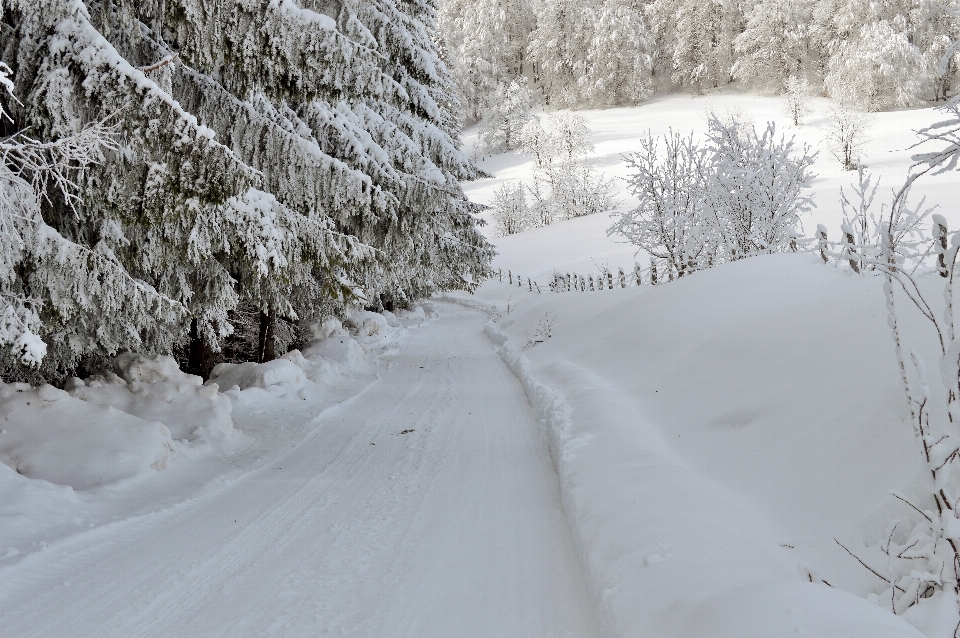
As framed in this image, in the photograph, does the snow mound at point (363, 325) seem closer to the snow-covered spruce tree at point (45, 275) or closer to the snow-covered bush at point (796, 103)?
the snow-covered spruce tree at point (45, 275)

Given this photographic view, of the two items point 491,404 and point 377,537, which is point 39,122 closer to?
point 377,537


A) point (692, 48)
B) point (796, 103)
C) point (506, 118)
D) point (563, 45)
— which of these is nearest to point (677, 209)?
point (796, 103)

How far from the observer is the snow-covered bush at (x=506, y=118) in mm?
63938

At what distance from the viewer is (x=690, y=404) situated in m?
6.21

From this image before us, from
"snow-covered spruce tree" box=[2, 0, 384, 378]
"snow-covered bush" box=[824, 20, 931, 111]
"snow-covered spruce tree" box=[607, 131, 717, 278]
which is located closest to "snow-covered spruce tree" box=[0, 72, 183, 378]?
"snow-covered spruce tree" box=[2, 0, 384, 378]

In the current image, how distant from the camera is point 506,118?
64.9 metres

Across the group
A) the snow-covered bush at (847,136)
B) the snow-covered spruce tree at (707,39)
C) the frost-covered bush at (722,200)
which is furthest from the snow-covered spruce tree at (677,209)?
the snow-covered spruce tree at (707,39)

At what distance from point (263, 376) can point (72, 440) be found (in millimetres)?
3749

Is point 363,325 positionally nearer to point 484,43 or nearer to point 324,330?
point 324,330

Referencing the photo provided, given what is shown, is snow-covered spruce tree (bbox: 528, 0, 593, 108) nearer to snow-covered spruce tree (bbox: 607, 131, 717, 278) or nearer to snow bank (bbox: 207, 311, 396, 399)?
snow-covered spruce tree (bbox: 607, 131, 717, 278)

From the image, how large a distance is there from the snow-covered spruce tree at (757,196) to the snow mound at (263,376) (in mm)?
10561

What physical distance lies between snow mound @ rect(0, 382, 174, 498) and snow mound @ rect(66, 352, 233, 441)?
2.39 ft

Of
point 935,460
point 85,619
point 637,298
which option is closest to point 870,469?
point 935,460

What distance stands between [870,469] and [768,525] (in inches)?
27.3
